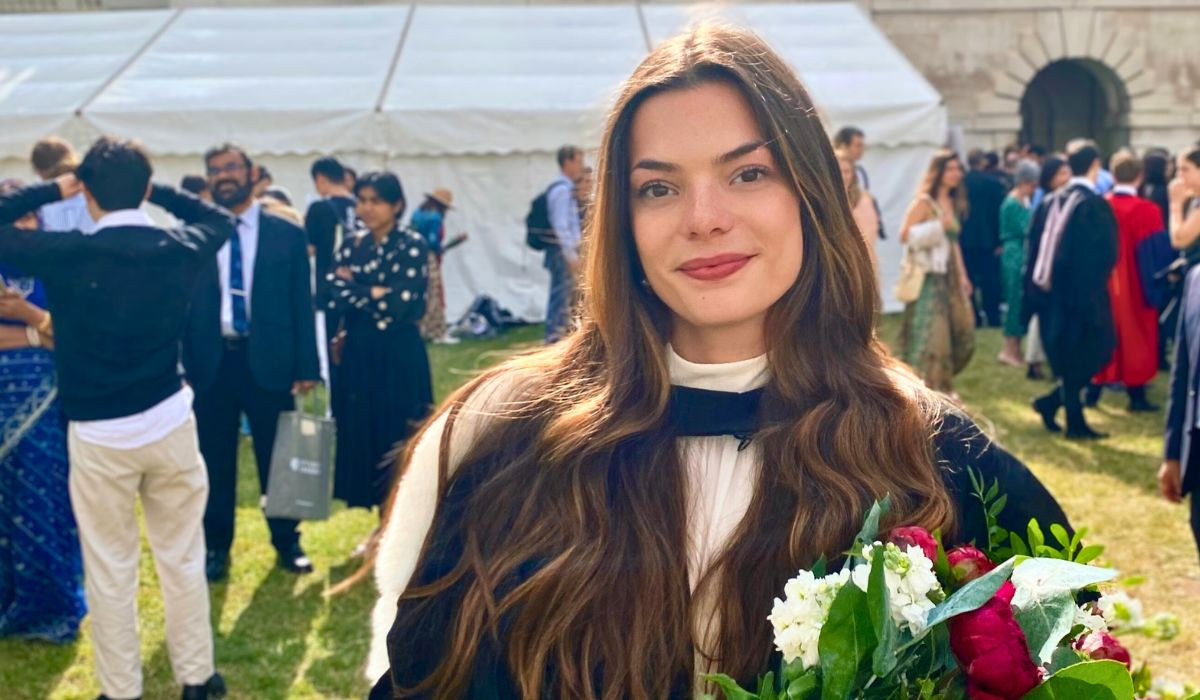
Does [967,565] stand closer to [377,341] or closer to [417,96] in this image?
[377,341]

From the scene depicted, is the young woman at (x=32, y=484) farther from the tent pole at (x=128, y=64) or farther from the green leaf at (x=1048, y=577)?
the tent pole at (x=128, y=64)

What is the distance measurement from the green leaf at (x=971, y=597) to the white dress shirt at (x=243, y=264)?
4.65 m

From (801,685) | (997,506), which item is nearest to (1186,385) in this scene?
(997,506)

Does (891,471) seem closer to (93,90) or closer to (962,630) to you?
(962,630)

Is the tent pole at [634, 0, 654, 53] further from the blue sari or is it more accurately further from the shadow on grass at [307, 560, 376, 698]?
the blue sari

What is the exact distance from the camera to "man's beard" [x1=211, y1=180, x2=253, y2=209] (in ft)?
18.1

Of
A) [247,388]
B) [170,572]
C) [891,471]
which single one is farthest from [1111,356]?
[891,471]

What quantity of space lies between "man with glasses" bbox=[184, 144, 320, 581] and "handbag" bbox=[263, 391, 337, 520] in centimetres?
29

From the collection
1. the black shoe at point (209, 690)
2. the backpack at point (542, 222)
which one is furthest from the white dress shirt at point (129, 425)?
the backpack at point (542, 222)

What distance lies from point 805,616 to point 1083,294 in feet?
22.5

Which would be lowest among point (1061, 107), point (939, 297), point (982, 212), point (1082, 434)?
point (1082, 434)

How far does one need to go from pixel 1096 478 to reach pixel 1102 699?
5.97 metres

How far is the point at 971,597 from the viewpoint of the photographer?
129 centimetres

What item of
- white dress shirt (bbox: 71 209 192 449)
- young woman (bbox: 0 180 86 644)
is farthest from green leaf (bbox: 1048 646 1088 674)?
young woman (bbox: 0 180 86 644)
